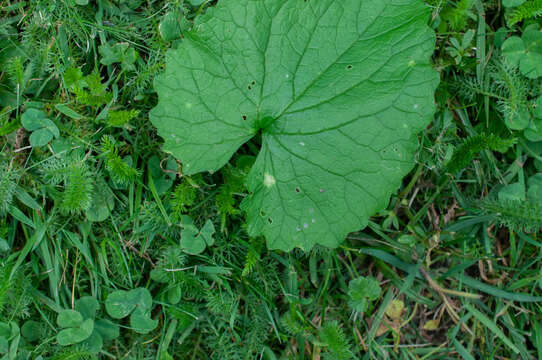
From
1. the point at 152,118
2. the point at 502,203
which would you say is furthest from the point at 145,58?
the point at 502,203

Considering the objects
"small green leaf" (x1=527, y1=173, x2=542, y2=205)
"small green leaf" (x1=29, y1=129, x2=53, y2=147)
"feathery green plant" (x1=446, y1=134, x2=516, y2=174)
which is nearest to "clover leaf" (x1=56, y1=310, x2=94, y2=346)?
"small green leaf" (x1=29, y1=129, x2=53, y2=147)

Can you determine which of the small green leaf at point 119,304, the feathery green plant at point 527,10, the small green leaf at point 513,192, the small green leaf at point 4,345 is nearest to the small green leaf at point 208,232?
the small green leaf at point 119,304

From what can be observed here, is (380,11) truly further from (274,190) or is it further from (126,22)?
(126,22)

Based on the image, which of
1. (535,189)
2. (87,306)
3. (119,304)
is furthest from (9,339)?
(535,189)

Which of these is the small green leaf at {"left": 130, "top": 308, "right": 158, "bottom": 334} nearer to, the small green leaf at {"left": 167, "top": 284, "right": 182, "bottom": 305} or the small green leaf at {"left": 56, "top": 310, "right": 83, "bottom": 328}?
the small green leaf at {"left": 167, "top": 284, "right": 182, "bottom": 305}

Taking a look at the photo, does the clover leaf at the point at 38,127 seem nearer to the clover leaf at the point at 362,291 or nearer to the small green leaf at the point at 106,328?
the small green leaf at the point at 106,328
